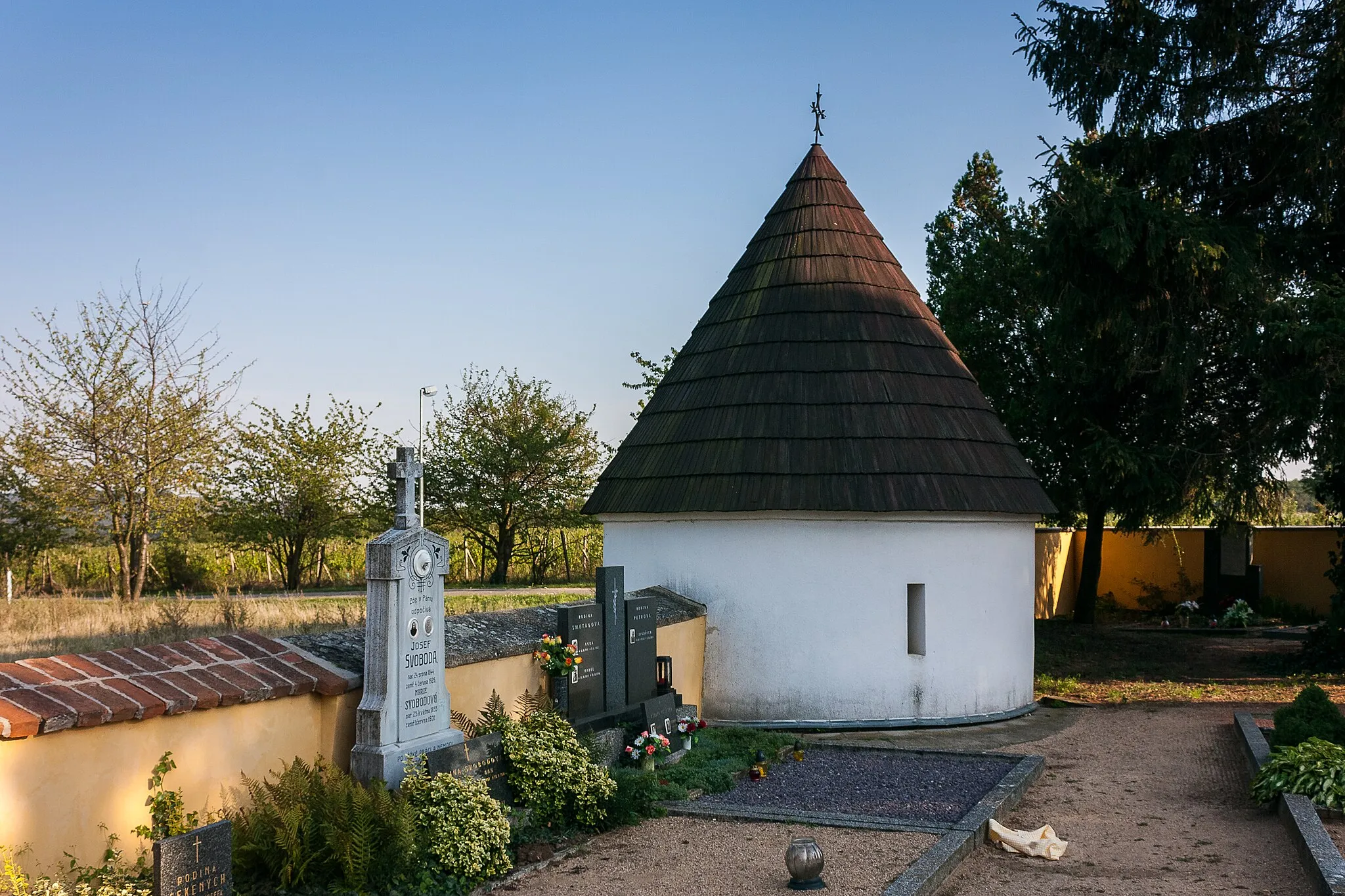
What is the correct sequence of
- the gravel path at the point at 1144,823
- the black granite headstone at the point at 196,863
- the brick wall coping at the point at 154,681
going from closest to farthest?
1. the black granite headstone at the point at 196,863
2. the brick wall coping at the point at 154,681
3. the gravel path at the point at 1144,823

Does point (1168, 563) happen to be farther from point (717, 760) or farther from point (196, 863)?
point (196, 863)

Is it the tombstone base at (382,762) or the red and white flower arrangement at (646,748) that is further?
the red and white flower arrangement at (646,748)

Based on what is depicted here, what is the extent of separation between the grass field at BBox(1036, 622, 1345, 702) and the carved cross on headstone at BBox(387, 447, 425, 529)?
10247 millimetres

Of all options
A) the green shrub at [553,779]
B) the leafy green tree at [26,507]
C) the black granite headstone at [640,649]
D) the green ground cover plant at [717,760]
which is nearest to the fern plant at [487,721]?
the green shrub at [553,779]

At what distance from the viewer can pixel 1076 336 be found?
55.1 ft

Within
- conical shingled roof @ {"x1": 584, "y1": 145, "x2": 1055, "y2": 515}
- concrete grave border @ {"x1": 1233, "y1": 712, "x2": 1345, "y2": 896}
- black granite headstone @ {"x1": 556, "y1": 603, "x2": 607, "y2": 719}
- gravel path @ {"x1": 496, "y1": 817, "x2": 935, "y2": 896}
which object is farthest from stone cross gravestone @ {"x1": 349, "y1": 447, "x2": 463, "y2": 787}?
concrete grave border @ {"x1": 1233, "y1": 712, "x2": 1345, "y2": 896}

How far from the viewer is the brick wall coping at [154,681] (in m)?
5.40

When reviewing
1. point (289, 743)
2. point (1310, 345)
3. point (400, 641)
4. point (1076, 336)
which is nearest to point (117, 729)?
point (289, 743)

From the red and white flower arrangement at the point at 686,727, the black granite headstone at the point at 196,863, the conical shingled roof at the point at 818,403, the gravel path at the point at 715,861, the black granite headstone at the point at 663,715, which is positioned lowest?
the gravel path at the point at 715,861

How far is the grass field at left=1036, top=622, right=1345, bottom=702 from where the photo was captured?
15.0m

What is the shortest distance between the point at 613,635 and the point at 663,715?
88 centimetres

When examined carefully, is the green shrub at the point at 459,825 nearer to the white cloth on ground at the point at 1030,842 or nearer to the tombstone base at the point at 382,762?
the tombstone base at the point at 382,762

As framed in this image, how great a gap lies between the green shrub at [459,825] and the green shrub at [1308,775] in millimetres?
6055

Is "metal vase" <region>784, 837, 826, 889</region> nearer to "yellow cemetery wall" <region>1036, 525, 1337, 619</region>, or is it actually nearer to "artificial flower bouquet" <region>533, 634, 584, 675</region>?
"artificial flower bouquet" <region>533, 634, 584, 675</region>
